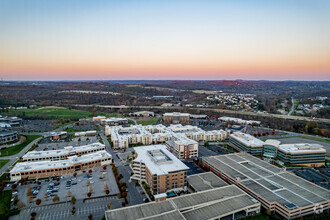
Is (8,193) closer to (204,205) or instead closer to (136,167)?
(136,167)

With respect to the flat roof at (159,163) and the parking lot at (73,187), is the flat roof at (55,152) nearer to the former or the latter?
the parking lot at (73,187)

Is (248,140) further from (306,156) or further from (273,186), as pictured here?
(273,186)

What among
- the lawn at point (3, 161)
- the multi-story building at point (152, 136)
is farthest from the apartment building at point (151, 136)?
the lawn at point (3, 161)

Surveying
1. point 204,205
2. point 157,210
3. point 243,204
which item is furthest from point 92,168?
point 243,204

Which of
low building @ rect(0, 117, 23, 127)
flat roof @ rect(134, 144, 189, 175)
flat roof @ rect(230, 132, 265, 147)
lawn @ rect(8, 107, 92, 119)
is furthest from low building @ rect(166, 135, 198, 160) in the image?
low building @ rect(0, 117, 23, 127)

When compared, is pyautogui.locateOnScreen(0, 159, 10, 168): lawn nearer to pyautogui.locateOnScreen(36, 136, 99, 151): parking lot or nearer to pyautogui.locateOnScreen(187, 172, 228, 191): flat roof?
pyautogui.locateOnScreen(36, 136, 99, 151): parking lot

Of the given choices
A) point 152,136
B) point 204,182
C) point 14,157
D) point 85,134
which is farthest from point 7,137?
point 204,182
